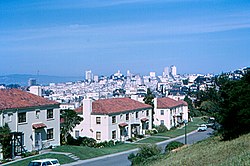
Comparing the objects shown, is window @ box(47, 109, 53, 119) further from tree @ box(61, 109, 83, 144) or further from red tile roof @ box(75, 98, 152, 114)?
red tile roof @ box(75, 98, 152, 114)

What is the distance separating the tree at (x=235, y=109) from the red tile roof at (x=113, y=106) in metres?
28.2

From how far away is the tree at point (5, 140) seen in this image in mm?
36156

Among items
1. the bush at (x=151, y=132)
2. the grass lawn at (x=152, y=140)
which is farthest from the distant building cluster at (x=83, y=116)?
the grass lawn at (x=152, y=140)

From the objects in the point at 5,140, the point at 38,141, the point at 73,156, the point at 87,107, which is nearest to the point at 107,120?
the point at 87,107

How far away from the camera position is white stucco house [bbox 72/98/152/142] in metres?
51.5

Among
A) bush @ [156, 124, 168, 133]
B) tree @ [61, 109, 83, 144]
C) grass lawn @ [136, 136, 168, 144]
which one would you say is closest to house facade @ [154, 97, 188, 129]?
bush @ [156, 124, 168, 133]

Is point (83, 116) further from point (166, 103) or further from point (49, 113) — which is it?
point (166, 103)

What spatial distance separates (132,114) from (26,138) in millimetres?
20494

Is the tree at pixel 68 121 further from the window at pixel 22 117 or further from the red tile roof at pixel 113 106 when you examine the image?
the window at pixel 22 117

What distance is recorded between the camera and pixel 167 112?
67938 mm

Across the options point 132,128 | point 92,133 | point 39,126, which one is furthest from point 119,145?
point 39,126

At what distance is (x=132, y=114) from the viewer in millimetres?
57531

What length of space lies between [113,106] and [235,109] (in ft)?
106

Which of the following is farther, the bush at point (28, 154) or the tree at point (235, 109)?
the bush at point (28, 154)
